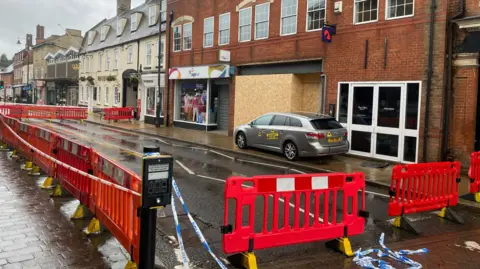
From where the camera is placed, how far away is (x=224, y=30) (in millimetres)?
21625

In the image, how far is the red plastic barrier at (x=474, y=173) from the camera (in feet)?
28.1

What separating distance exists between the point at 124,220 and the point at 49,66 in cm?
5765

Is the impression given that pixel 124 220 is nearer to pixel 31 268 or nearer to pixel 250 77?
pixel 31 268

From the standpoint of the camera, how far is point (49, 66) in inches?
2200

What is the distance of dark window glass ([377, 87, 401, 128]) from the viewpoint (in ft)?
44.8

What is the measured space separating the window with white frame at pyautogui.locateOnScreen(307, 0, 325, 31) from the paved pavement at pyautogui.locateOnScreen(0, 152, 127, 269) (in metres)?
12.4

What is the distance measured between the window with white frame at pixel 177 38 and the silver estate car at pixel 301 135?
12.0 metres

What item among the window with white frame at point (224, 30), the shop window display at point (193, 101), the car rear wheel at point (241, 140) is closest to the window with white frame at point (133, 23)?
the shop window display at point (193, 101)

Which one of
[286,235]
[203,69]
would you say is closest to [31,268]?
[286,235]

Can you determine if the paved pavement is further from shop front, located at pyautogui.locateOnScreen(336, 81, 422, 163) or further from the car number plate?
shop front, located at pyautogui.locateOnScreen(336, 81, 422, 163)

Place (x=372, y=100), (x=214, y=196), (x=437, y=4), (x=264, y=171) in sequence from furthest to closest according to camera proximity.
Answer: (x=372, y=100)
(x=437, y=4)
(x=264, y=171)
(x=214, y=196)

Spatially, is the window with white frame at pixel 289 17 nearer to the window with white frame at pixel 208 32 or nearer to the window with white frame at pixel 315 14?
the window with white frame at pixel 315 14

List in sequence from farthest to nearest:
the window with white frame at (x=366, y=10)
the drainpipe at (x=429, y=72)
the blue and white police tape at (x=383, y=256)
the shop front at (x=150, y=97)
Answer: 1. the shop front at (x=150, y=97)
2. the window with white frame at (x=366, y=10)
3. the drainpipe at (x=429, y=72)
4. the blue and white police tape at (x=383, y=256)

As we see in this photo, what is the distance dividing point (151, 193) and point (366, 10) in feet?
43.0
